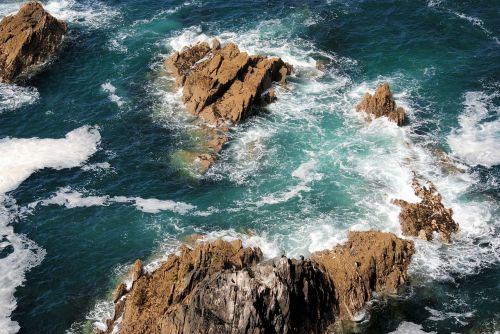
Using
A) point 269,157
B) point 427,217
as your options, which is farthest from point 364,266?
point 269,157

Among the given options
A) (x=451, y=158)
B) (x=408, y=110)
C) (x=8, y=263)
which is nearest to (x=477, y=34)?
(x=408, y=110)

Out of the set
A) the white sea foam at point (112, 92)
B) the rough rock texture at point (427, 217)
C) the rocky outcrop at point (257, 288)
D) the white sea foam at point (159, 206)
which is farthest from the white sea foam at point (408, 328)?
the white sea foam at point (112, 92)

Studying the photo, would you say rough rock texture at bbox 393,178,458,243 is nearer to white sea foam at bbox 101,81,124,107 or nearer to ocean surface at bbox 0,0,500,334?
ocean surface at bbox 0,0,500,334

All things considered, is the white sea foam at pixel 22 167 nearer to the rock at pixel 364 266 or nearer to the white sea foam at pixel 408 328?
the rock at pixel 364 266

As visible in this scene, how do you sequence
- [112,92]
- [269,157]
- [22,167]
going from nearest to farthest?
[269,157] → [22,167] → [112,92]

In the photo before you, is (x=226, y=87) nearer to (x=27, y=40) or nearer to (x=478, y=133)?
(x=478, y=133)

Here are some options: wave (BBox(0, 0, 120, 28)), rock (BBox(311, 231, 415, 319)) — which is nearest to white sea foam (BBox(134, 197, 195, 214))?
rock (BBox(311, 231, 415, 319))
